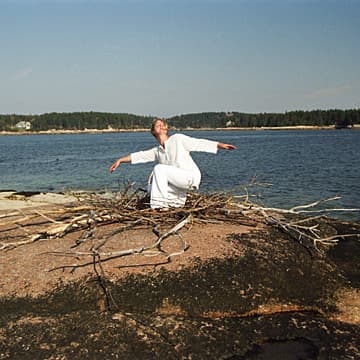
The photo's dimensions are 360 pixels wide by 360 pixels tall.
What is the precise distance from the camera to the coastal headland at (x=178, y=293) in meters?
4.29

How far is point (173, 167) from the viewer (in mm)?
7430

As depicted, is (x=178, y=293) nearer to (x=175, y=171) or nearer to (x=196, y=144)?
(x=175, y=171)

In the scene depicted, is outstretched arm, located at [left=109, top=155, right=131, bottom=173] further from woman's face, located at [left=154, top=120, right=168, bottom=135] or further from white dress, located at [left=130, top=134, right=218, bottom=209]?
woman's face, located at [left=154, top=120, right=168, bottom=135]

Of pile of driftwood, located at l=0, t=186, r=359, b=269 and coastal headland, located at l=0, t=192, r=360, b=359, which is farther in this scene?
pile of driftwood, located at l=0, t=186, r=359, b=269

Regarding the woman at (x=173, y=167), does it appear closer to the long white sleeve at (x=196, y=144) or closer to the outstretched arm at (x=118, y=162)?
the long white sleeve at (x=196, y=144)

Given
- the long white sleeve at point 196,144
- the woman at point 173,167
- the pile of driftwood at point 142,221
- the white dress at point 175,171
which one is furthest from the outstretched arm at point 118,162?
the long white sleeve at point 196,144

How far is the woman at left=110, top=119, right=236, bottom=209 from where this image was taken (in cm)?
740

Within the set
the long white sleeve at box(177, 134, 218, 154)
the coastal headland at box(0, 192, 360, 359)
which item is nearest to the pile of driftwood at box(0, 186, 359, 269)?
the coastal headland at box(0, 192, 360, 359)

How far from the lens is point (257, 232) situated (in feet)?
22.9

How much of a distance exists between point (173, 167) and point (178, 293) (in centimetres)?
276

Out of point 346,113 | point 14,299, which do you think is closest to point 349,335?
point 14,299

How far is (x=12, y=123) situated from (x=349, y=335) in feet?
692

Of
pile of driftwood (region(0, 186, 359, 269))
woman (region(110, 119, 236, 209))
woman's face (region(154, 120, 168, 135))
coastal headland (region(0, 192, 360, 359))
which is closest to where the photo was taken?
coastal headland (region(0, 192, 360, 359))

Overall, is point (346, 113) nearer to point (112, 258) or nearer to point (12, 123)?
point (12, 123)
